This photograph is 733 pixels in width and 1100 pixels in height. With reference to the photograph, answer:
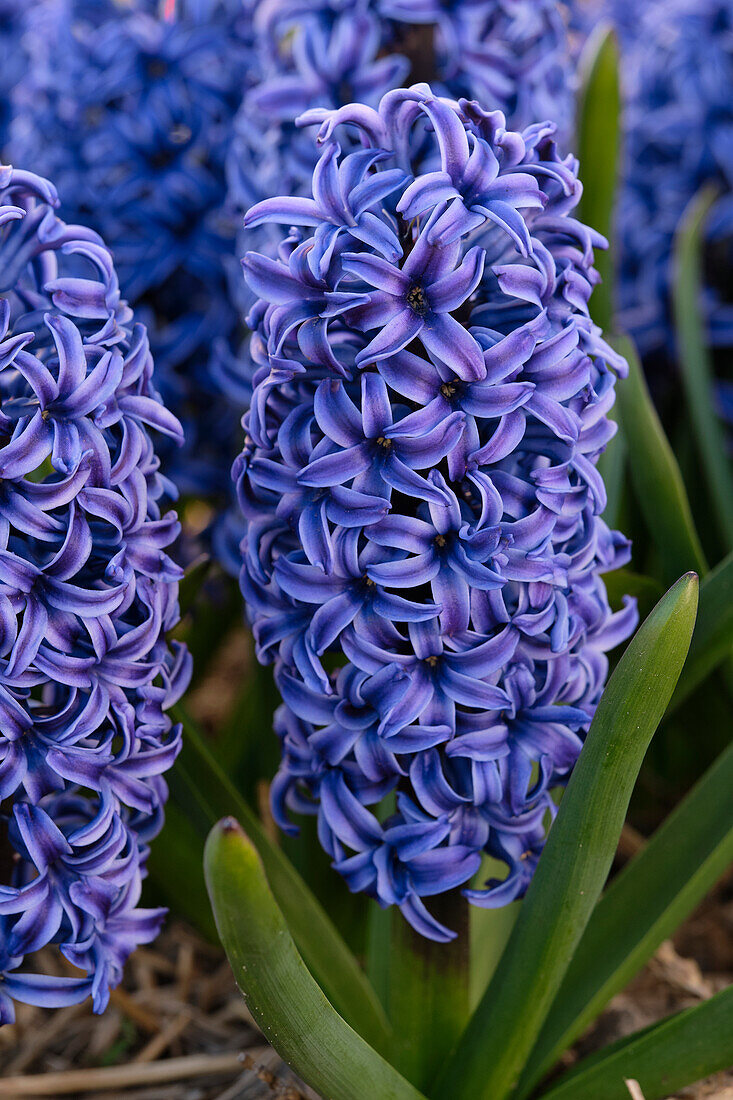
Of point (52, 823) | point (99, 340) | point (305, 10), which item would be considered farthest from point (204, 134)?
point (52, 823)

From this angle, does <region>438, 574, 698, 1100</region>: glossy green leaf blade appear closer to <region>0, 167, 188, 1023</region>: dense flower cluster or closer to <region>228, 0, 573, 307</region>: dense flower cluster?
<region>0, 167, 188, 1023</region>: dense flower cluster

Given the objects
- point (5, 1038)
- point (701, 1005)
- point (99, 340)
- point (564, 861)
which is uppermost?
→ point (99, 340)

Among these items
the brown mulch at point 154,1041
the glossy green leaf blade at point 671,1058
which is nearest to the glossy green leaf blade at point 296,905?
the brown mulch at point 154,1041

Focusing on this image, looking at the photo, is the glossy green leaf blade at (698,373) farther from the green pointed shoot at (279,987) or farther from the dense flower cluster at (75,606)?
the green pointed shoot at (279,987)

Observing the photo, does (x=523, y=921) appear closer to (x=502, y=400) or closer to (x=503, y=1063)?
(x=503, y=1063)

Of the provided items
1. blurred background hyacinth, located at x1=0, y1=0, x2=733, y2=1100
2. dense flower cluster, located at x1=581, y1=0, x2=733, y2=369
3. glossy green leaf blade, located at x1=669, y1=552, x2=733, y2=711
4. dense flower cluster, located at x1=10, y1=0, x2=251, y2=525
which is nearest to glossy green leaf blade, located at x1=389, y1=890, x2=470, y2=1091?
blurred background hyacinth, located at x1=0, y1=0, x2=733, y2=1100

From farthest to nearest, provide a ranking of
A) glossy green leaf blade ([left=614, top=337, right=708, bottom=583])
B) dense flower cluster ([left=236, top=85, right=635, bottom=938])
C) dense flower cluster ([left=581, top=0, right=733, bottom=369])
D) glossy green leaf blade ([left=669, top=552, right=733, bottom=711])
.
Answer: dense flower cluster ([left=581, top=0, right=733, bottom=369]), glossy green leaf blade ([left=614, top=337, right=708, bottom=583]), glossy green leaf blade ([left=669, top=552, right=733, bottom=711]), dense flower cluster ([left=236, top=85, right=635, bottom=938])
